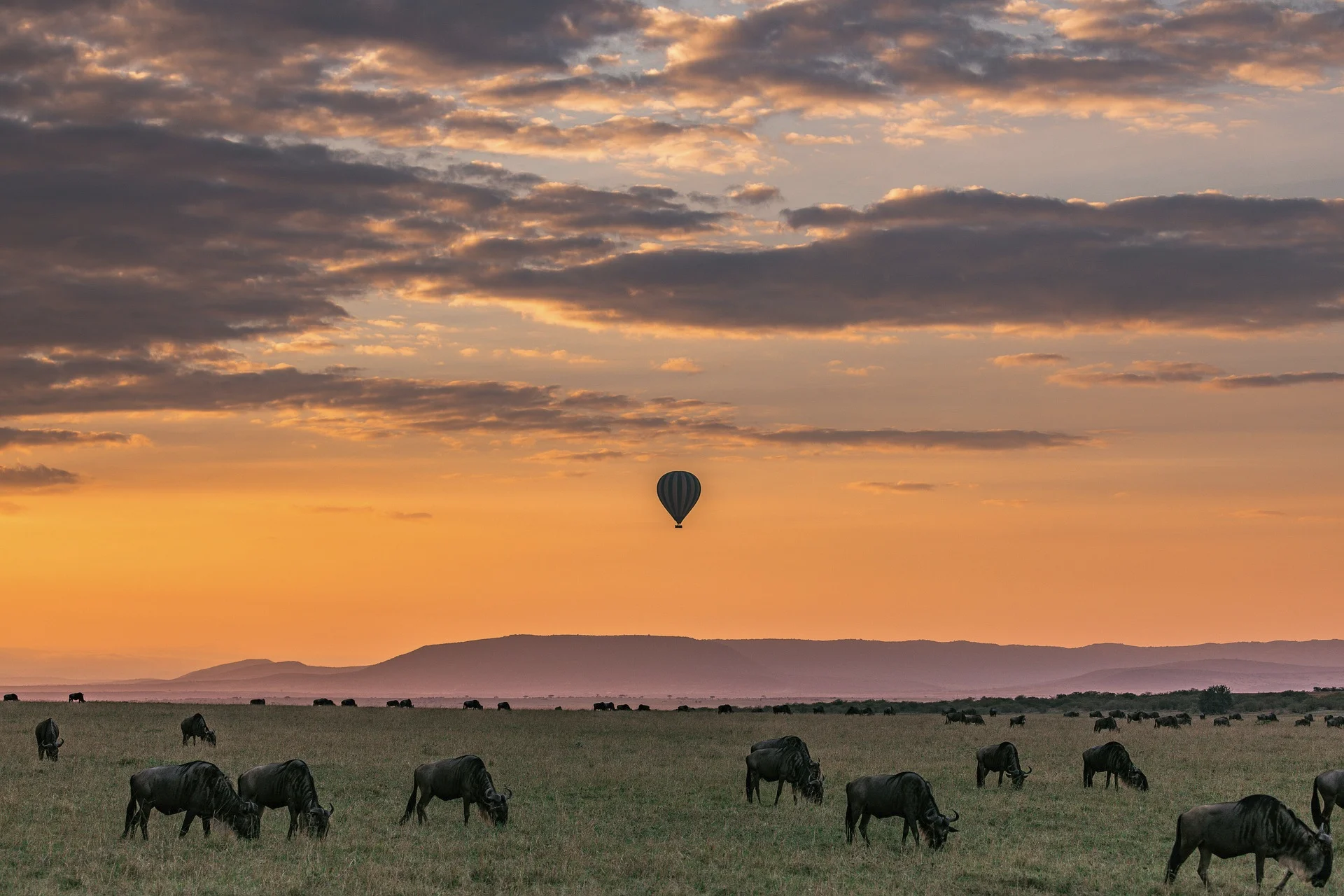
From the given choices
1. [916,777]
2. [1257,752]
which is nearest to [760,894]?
A: [916,777]

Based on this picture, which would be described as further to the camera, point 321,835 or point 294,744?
point 294,744

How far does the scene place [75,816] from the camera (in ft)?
87.5

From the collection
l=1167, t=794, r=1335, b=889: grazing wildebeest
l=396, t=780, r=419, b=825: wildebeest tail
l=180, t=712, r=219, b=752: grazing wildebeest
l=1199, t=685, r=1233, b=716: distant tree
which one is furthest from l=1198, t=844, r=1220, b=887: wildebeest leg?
l=1199, t=685, r=1233, b=716: distant tree

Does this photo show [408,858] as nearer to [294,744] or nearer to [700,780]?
[700,780]

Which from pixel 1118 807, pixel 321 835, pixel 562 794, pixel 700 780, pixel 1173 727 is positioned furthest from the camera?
pixel 1173 727

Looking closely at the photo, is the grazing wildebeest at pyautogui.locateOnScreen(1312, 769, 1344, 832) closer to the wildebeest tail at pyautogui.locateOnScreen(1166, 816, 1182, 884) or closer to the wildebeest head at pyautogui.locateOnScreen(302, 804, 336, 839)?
the wildebeest tail at pyautogui.locateOnScreen(1166, 816, 1182, 884)

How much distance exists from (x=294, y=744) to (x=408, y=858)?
2641cm

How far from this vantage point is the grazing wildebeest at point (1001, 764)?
116ft

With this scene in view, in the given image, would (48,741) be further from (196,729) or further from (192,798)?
(192,798)

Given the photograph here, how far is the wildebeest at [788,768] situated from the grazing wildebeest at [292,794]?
11.0 meters

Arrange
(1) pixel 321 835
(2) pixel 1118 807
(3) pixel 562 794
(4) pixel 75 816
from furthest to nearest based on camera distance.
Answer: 1. (3) pixel 562 794
2. (2) pixel 1118 807
3. (4) pixel 75 816
4. (1) pixel 321 835

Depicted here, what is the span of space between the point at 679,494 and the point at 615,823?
161 ft

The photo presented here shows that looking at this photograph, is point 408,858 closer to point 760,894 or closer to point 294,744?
point 760,894

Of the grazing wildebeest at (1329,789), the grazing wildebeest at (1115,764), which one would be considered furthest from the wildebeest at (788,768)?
the grazing wildebeest at (1329,789)
